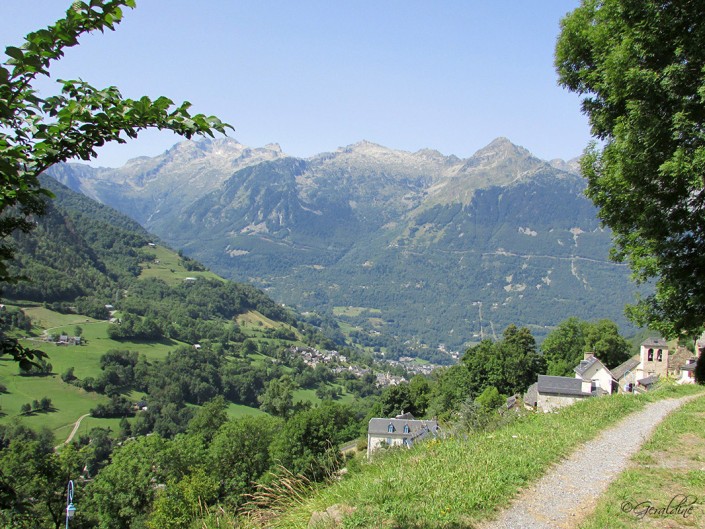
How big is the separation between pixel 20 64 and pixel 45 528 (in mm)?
36753

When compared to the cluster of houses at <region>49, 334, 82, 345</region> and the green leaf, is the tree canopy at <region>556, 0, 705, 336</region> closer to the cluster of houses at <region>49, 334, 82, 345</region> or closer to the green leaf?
the green leaf

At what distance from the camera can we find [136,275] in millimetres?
197750

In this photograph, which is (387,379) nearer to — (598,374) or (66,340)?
(66,340)

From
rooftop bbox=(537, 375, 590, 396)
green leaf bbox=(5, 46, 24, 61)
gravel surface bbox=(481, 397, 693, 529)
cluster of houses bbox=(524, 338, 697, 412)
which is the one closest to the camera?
green leaf bbox=(5, 46, 24, 61)

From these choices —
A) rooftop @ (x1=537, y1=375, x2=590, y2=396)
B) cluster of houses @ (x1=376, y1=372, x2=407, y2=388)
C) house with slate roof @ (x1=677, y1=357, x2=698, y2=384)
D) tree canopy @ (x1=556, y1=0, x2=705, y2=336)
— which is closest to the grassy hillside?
tree canopy @ (x1=556, y1=0, x2=705, y2=336)

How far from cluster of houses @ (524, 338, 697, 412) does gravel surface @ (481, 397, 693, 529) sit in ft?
94.7

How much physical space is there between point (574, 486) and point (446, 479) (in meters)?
2.03

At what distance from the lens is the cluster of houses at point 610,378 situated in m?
38.8

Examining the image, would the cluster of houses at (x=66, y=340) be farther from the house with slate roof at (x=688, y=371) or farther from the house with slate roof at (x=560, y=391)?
the house with slate roof at (x=688, y=371)

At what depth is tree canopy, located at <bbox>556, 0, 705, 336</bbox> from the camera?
28.9 ft

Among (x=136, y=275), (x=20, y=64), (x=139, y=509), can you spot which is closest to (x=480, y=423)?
(x=20, y=64)

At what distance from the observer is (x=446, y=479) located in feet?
25.8

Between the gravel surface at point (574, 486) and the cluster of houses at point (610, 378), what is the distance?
28859 mm

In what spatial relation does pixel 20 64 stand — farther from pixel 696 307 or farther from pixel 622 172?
pixel 696 307
